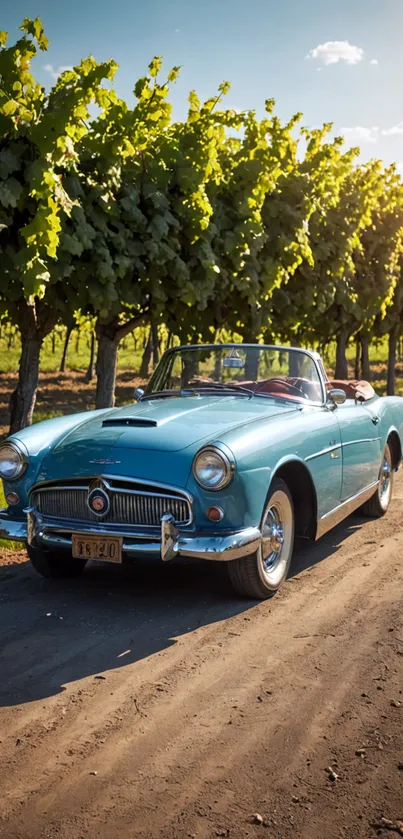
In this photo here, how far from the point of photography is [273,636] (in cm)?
478

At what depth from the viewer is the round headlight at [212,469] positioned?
5.05m

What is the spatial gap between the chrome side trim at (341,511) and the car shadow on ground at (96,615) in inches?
12.5

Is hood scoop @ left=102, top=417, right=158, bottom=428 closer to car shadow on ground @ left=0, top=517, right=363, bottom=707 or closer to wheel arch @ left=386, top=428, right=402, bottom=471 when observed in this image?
car shadow on ground @ left=0, top=517, right=363, bottom=707

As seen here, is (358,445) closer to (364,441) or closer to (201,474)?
(364,441)

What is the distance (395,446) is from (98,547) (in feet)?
15.1

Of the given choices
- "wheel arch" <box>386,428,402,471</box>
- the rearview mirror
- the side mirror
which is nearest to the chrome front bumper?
the side mirror

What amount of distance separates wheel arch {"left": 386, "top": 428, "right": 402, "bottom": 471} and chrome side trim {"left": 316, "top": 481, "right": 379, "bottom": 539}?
2.96ft

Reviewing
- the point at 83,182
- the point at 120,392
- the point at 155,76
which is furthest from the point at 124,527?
the point at 120,392

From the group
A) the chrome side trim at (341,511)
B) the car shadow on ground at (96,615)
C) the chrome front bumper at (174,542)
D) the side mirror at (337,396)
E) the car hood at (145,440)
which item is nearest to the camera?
the car shadow on ground at (96,615)

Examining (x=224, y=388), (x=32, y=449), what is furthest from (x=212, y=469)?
(x=224, y=388)

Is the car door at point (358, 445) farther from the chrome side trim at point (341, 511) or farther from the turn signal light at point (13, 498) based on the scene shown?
the turn signal light at point (13, 498)

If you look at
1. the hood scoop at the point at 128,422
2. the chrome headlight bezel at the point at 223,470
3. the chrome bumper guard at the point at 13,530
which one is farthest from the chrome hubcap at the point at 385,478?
the chrome bumper guard at the point at 13,530

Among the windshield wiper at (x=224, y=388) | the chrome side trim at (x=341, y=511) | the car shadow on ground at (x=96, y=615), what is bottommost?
the car shadow on ground at (x=96, y=615)

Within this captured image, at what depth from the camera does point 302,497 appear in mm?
6117
